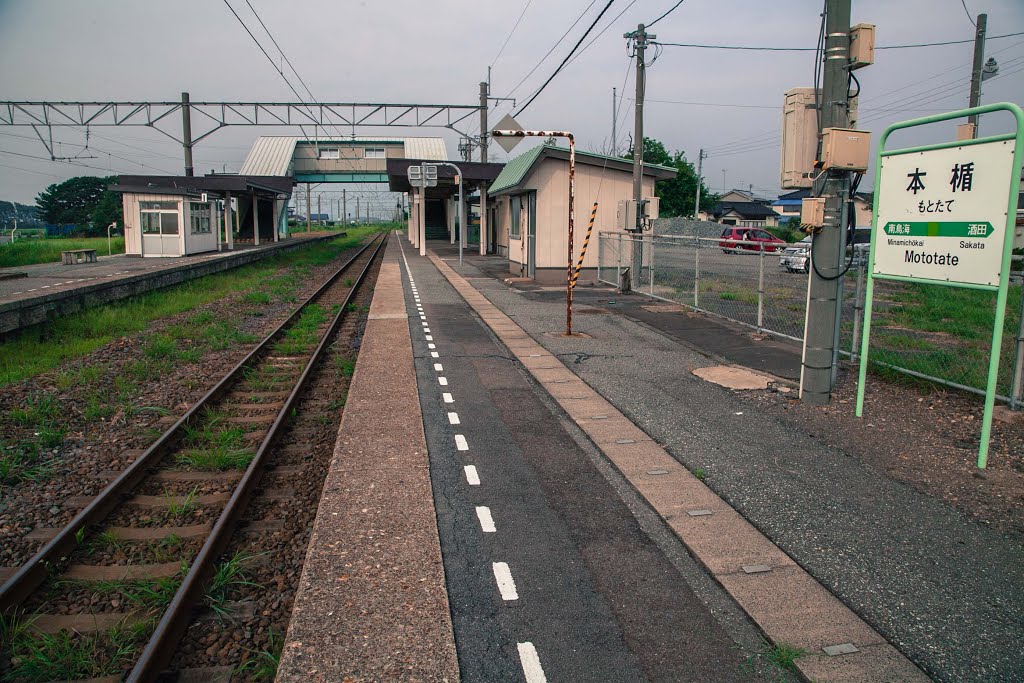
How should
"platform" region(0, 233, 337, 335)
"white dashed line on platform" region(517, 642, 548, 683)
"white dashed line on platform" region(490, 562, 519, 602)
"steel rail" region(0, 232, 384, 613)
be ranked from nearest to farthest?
1. "white dashed line on platform" region(517, 642, 548, 683)
2. "white dashed line on platform" region(490, 562, 519, 602)
3. "steel rail" region(0, 232, 384, 613)
4. "platform" region(0, 233, 337, 335)

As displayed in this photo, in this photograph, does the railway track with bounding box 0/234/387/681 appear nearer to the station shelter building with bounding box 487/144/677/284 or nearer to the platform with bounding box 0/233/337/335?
the platform with bounding box 0/233/337/335

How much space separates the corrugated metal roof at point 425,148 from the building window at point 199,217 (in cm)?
3039

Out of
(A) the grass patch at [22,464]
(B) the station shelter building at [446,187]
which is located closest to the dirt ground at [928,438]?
(A) the grass patch at [22,464]

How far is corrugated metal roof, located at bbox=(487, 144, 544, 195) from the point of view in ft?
73.2

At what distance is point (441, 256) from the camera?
38844 millimetres

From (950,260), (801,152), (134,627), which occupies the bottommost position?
(134,627)

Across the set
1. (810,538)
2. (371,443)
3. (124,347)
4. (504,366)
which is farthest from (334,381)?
(810,538)

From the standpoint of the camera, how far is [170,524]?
587cm

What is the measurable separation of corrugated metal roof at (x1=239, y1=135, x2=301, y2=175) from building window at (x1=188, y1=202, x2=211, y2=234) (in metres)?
21.4

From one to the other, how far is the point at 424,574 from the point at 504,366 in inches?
252

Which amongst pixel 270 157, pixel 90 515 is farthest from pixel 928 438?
pixel 270 157

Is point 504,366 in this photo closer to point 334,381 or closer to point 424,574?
point 334,381

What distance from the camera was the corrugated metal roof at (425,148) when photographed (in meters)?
66.8

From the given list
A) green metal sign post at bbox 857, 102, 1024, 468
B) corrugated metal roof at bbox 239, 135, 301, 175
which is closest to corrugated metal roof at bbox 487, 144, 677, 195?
green metal sign post at bbox 857, 102, 1024, 468
